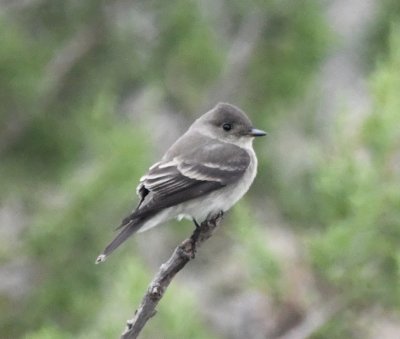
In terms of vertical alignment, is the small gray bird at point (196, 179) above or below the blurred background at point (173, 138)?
below

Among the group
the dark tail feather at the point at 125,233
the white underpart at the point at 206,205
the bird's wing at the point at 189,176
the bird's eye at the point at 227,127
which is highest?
the bird's eye at the point at 227,127

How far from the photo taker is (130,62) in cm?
1024

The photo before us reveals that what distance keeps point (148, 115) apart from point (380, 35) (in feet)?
7.64

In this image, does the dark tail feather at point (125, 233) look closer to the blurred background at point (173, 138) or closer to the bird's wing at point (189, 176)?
the bird's wing at point (189, 176)

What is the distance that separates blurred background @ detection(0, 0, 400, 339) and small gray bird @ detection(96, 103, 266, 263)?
4.17 ft

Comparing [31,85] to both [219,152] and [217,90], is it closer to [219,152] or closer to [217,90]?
[217,90]

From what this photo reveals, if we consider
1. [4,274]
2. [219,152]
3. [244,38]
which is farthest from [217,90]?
[219,152]

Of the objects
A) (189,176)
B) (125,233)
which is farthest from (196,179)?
(125,233)

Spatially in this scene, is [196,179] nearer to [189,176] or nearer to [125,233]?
A: [189,176]

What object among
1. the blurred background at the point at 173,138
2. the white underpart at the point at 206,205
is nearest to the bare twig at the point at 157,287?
the white underpart at the point at 206,205

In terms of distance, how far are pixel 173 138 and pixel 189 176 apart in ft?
19.5

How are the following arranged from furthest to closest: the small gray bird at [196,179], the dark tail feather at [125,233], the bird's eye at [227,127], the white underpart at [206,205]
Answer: the bird's eye at [227,127]
the white underpart at [206,205]
the small gray bird at [196,179]
the dark tail feather at [125,233]

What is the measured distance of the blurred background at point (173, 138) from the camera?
6.96 meters

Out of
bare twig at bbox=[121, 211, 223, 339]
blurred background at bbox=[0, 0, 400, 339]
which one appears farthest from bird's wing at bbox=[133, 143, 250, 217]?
blurred background at bbox=[0, 0, 400, 339]
